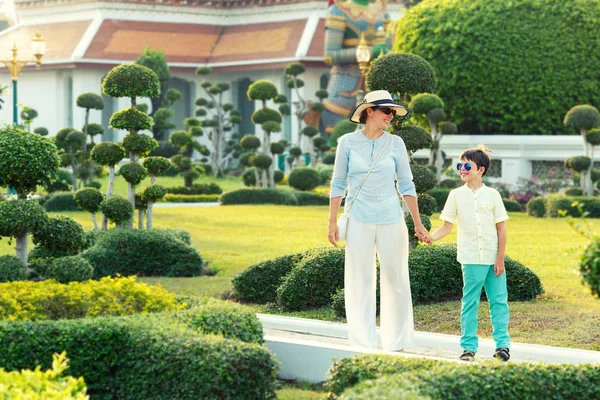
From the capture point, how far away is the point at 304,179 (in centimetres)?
2764

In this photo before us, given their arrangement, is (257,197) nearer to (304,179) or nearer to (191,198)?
(191,198)

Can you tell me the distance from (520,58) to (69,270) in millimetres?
18526

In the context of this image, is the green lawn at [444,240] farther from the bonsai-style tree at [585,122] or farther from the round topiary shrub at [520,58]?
the round topiary shrub at [520,58]

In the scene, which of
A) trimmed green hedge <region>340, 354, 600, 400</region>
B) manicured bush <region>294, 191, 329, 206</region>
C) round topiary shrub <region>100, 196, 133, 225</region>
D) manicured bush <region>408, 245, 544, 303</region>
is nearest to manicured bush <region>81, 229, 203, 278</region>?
round topiary shrub <region>100, 196, 133, 225</region>

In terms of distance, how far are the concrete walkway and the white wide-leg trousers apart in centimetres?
18

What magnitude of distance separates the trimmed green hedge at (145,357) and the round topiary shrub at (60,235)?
2972mm

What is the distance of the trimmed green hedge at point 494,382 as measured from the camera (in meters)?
5.58

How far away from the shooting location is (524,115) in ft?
86.0

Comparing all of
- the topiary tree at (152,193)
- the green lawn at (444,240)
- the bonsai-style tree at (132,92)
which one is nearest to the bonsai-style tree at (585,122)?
the green lawn at (444,240)

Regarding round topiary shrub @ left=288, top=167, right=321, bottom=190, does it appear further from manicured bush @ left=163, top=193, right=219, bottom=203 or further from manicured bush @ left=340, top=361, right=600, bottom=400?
manicured bush @ left=340, top=361, right=600, bottom=400

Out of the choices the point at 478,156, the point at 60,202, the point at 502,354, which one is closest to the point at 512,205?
the point at 60,202

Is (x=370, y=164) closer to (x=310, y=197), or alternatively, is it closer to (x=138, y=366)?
(x=138, y=366)

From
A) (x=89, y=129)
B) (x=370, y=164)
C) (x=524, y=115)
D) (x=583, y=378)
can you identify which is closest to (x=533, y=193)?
(x=524, y=115)

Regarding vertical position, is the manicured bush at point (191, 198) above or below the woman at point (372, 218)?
below
